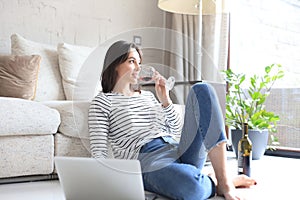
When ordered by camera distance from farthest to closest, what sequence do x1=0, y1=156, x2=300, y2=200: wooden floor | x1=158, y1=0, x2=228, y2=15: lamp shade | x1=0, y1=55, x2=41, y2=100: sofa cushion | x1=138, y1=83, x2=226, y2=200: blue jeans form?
x1=158, y1=0, x2=228, y2=15: lamp shade, x1=0, y1=55, x2=41, y2=100: sofa cushion, x1=0, y1=156, x2=300, y2=200: wooden floor, x1=138, y1=83, x2=226, y2=200: blue jeans

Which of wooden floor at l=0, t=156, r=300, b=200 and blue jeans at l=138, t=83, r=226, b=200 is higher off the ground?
blue jeans at l=138, t=83, r=226, b=200

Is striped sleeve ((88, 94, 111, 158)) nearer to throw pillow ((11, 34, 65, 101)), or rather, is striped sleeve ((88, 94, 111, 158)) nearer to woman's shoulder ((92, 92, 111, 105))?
woman's shoulder ((92, 92, 111, 105))

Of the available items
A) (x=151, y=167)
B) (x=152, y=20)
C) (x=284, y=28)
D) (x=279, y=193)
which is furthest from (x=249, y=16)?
(x=151, y=167)

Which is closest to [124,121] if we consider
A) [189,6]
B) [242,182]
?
[242,182]

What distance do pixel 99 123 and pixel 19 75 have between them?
4.64 ft

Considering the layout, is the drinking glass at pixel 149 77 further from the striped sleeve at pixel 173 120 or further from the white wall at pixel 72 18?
the white wall at pixel 72 18

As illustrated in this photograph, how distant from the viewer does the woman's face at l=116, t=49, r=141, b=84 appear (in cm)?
116

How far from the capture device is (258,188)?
1881mm

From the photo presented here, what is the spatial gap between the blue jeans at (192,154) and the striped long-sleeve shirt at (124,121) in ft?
0.44

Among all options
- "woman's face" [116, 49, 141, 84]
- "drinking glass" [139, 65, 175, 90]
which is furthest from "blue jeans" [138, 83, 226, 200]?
"woman's face" [116, 49, 141, 84]

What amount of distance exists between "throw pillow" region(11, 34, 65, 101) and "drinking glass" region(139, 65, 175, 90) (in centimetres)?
152

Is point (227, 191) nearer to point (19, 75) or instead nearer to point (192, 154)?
point (192, 154)

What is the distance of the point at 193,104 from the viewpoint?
4.61ft

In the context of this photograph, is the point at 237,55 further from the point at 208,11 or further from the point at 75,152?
the point at 75,152
